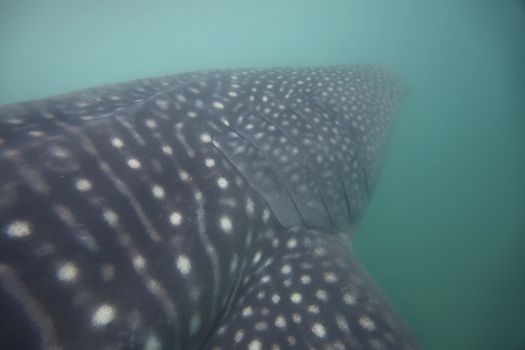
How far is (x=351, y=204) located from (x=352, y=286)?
1302 mm

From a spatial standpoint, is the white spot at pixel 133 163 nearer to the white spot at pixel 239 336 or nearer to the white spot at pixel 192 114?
the white spot at pixel 192 114

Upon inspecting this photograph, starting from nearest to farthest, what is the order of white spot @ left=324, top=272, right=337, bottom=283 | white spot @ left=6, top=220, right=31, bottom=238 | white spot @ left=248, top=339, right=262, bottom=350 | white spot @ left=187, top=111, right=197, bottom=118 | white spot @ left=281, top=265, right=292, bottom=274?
white spot @ left=6, top=220, right=31, bottom=238, white spot @ left=248, top=339, right=262, bottom=350, white spot @ left=324, top=272, right=337, bottom=283, white spot @ left=281, top=265, right=292, bottom=274, white spot @ left=187, top=111, right=197, bottom=118

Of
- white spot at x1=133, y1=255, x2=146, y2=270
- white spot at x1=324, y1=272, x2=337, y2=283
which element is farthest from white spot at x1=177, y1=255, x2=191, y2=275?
white spot at x1=324, y1=272, x2=337, y2=283

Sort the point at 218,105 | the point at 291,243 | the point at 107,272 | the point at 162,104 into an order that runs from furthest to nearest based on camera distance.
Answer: the point at 218,105, the point at 162,104, the point at 291,243, the point at 107,272

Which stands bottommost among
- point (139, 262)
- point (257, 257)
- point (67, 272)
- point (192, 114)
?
point (257, 257)

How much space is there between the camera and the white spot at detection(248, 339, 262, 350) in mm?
1874

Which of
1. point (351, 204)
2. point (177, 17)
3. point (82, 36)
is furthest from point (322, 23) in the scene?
point (351, 204)

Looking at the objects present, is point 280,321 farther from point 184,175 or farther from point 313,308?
point 184,175

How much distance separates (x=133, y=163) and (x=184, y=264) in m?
0.72

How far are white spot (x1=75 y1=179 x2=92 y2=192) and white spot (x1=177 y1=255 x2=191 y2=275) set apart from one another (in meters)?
0.66

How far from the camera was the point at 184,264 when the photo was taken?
1.93 meters

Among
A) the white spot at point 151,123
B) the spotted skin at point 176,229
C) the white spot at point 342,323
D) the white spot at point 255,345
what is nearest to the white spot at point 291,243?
the spotted skin at point 176,229

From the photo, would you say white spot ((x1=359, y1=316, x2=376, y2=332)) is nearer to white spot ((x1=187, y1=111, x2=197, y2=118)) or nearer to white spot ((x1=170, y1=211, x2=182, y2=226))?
white spot ((x1=170, y1=211, x2=182, y2=226))

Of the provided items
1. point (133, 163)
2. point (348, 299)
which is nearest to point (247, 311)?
point (348, 299)
